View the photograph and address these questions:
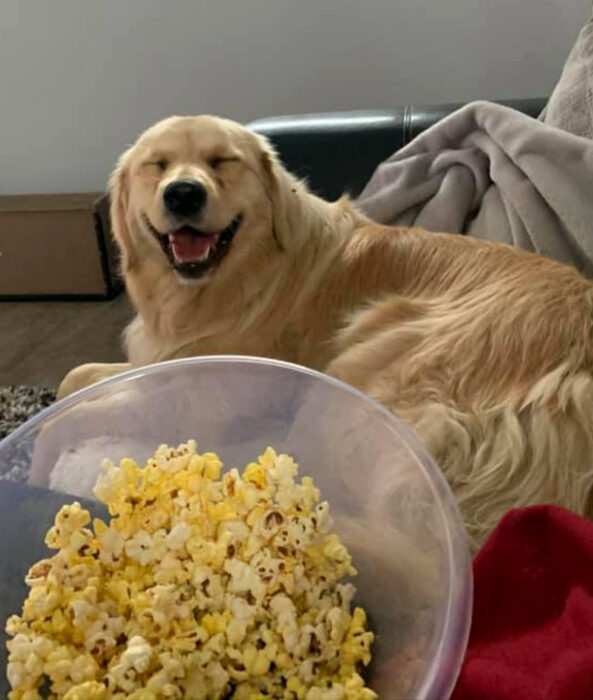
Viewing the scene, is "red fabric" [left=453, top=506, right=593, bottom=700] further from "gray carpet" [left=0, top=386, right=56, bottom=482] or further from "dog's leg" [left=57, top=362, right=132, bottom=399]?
"gray carpet" [left=0, top=386, right=56, bottom=482]

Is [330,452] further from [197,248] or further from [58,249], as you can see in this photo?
[58,249]

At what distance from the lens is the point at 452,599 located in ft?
1.97

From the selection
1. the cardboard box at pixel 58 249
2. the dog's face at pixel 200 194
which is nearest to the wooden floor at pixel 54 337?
the cardboard box at pixel 58 249

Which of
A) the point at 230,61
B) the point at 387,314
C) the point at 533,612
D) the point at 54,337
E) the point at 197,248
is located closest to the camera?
the point at 533,612

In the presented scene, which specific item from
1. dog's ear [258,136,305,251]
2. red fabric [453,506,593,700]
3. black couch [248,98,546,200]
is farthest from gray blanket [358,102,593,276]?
red fabric [453,506,593,700]

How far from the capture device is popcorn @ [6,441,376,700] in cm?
58

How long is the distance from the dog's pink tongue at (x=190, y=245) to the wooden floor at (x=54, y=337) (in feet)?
2.57

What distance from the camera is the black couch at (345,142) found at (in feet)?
5.85

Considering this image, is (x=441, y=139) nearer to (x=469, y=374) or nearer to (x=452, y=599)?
(x=469, y=374)

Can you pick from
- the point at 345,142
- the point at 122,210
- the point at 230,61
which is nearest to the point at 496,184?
the point at 345,142

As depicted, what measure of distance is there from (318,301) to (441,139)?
1.49 ft

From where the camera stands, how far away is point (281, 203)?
1.50 meters

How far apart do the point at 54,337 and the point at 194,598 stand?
2.00 m

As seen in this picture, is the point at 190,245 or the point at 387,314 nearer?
the point at 387,314
